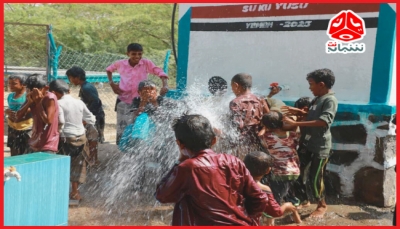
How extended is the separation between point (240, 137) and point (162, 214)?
3.89 ft

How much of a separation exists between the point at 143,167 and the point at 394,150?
2.88 meters

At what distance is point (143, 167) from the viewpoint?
6.38 m

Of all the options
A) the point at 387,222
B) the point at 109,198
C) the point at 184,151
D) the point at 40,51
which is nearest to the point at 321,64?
the point at 387,222

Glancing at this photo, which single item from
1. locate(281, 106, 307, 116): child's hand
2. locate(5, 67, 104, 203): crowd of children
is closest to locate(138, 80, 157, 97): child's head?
locate(5, 67, 104, 203): crowd of children

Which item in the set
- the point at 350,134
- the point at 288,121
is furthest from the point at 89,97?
the point at 350,134

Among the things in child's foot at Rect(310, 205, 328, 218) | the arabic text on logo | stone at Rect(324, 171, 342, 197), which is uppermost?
the arabic text on logo

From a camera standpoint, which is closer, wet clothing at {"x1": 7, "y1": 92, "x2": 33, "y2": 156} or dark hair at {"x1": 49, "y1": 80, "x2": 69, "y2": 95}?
dark hair at {"x1": 49, "y1": 80, "x2": 69, "y2": 95}

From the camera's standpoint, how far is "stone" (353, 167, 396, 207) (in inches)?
245

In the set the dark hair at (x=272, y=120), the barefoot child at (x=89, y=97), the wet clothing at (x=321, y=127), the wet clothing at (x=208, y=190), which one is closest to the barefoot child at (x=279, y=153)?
the dark hair at (x=272, y=120)

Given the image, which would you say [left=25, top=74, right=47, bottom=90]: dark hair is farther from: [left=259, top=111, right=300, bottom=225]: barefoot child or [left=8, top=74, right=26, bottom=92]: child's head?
[left=259, top=111, right=300, bottom=225]: barefoot child

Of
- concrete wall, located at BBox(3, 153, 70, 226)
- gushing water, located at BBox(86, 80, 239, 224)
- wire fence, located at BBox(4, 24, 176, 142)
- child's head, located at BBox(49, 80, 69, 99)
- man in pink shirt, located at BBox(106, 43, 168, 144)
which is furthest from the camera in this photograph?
wire fence, located at BBox(4, 24, 176, 142)

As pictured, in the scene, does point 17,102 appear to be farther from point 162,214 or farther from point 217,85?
point 217,85

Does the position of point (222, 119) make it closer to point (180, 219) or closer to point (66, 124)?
point (66, 124)

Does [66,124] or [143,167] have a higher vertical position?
[66,124]
